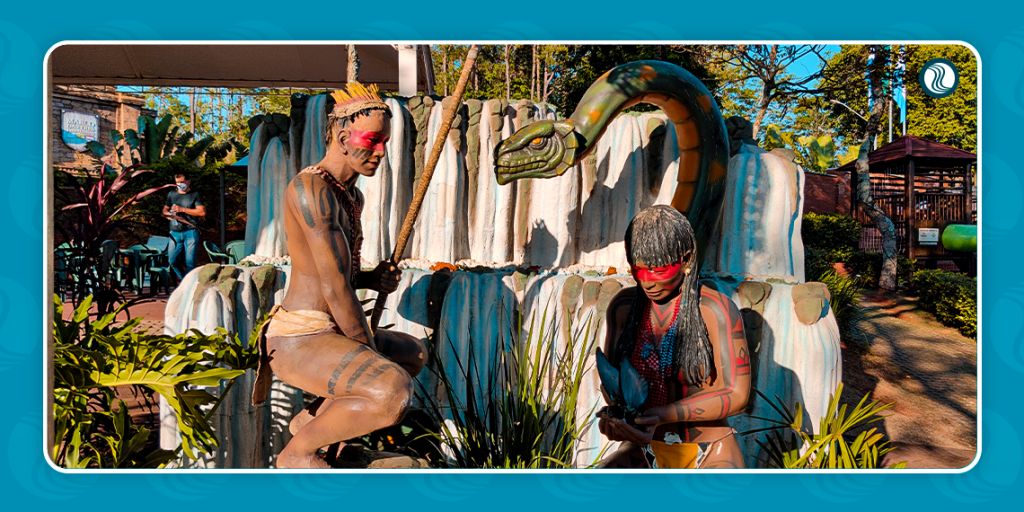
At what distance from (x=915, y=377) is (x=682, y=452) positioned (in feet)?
13.3

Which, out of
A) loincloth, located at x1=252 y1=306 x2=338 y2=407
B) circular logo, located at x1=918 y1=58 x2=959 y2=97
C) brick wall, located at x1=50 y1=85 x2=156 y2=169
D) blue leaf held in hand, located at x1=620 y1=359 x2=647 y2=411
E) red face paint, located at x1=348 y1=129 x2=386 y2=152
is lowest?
blue leaf held in hand, located at x1=620 y1=359 x2=647 y2=411

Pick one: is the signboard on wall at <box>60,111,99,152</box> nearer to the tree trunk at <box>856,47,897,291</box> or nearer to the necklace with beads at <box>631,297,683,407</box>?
the necklace with beads at <box>631,297,683,407</box>

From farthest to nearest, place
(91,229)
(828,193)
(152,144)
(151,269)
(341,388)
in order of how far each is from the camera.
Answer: (152,144) < (828,193) < (151,269) < (91,229) < (341,388)

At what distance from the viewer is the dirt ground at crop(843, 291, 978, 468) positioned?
2963 millimetres

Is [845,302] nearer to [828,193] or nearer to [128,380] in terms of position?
[828,193]

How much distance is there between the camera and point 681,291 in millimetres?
2113

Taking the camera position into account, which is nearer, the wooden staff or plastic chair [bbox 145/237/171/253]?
the wooden staff

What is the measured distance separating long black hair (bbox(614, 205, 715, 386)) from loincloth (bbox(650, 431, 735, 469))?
22cm

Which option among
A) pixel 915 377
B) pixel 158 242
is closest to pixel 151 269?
pixel 158 242

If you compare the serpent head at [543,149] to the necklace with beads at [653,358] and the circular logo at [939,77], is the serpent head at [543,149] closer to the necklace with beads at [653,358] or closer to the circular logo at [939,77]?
the necklace with beads at [653,358]

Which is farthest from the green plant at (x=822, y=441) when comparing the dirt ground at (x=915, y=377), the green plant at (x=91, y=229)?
the green plant at (x=91, y=229)

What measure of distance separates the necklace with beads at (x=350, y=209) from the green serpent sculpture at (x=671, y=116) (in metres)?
0.62

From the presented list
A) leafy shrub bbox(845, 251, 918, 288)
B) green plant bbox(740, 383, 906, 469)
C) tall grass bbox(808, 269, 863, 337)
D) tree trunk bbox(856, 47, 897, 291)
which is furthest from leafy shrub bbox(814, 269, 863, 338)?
green plant bbox(740, 383, 906, 469)

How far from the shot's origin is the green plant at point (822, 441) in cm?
259
